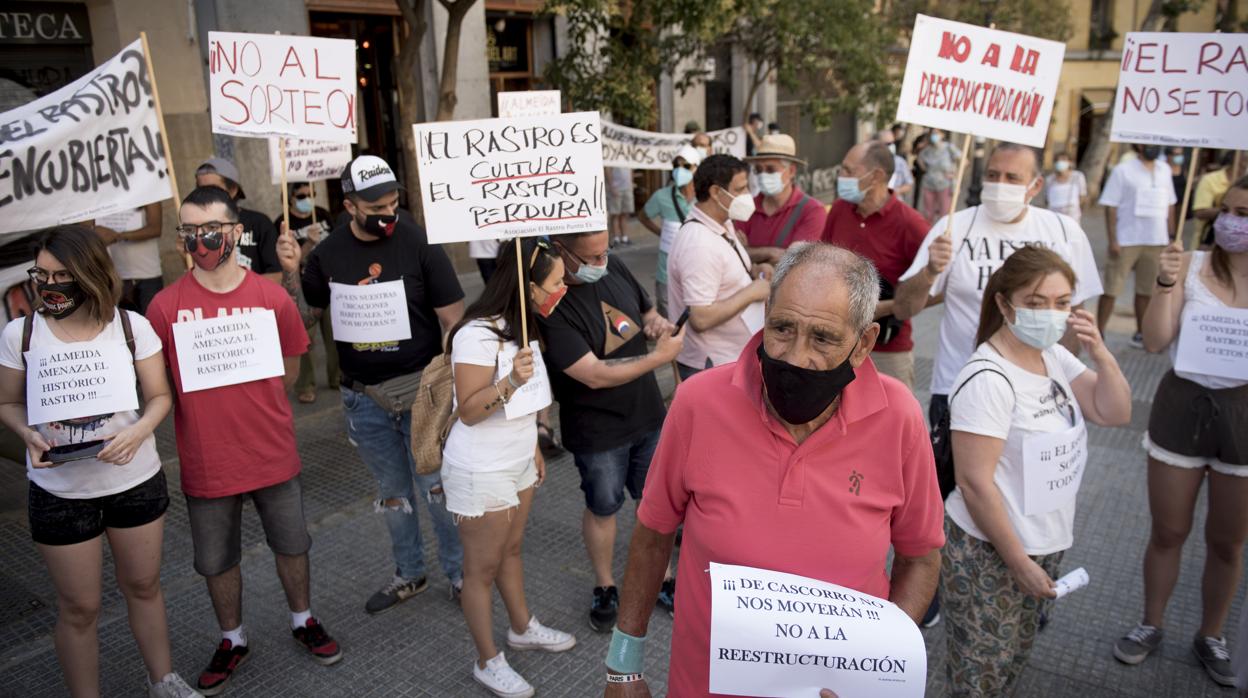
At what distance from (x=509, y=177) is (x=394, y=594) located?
214cm

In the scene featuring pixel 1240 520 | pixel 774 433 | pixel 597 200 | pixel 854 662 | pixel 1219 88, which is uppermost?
pixel 1219 88

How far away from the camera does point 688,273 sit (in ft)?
14.5

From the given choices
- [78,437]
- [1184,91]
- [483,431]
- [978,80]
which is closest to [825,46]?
[978,80]

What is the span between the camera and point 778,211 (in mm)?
5684

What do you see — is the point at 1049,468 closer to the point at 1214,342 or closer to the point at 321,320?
the point at 1214,342

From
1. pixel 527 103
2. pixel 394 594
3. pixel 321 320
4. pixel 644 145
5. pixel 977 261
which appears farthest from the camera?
pixel 644 145

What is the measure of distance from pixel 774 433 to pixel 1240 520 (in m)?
2.68

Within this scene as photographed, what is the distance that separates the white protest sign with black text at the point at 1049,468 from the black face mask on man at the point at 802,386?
44.0 inches

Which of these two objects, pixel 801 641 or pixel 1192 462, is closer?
pixel 801 641

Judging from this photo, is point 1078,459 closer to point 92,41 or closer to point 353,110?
point 353,110

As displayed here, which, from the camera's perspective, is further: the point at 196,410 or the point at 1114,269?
the point at 1114,269

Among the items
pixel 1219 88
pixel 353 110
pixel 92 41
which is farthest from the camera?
pixel 92 41

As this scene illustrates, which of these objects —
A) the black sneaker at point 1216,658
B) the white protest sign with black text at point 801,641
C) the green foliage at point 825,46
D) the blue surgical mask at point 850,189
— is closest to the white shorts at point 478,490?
the white protest sign with black text at point 801,641

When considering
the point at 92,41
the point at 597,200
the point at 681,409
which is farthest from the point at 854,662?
the point at 92,41
